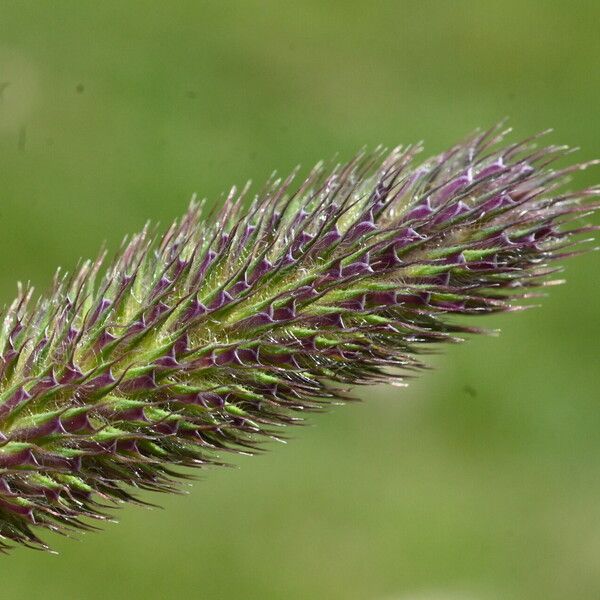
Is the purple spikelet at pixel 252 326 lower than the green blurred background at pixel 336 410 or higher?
lower

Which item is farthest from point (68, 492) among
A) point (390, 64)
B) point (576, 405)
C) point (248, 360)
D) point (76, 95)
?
point (390, 64)

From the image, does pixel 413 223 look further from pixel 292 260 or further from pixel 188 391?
pixel 188 391

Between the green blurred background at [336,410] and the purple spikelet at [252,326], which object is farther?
the green blurred background at [336,410]

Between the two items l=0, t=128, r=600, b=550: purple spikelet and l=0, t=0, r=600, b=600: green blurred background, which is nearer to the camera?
l=0, t=128, r=600, b=550: purple spikelet

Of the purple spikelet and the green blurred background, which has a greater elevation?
the green blurred background
